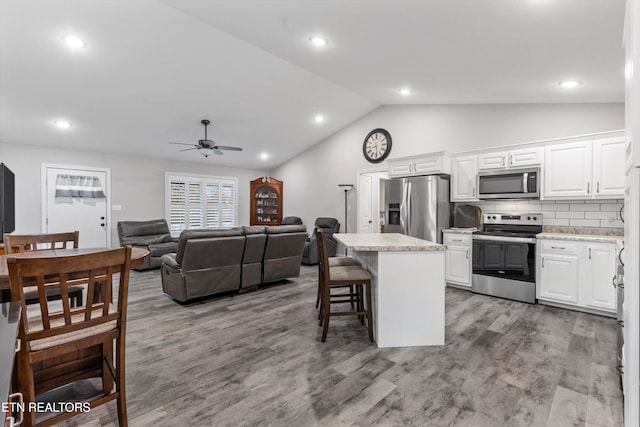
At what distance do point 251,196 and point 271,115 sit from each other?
332 cm

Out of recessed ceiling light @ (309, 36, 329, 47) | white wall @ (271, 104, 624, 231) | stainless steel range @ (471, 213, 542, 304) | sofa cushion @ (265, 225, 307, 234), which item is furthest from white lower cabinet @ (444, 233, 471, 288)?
recessed ceiling light @ (309, 36, 329, 47)

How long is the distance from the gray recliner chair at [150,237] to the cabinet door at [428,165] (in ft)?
15.0

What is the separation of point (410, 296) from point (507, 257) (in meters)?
2.10

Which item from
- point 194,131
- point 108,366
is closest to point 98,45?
point 194,131

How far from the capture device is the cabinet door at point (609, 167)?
346cm

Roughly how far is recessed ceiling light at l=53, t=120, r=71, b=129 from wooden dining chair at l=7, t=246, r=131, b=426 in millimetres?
4845

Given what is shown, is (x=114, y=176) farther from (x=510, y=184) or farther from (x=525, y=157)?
(x=525, y=157)

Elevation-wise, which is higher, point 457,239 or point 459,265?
point 457,239

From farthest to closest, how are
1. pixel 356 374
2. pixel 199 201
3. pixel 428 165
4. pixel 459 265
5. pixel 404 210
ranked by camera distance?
pixel 199 201, pixel 404 210, pixel 428 165, pixel 459 265, pixel 356 374

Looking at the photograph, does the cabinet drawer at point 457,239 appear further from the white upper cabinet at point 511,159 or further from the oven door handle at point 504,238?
the white upper cabinet at point 511,159

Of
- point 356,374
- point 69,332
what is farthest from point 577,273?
point 69,332

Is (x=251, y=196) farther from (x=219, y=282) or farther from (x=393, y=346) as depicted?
(x=393, y=346)

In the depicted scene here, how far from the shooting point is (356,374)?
226 centimetres

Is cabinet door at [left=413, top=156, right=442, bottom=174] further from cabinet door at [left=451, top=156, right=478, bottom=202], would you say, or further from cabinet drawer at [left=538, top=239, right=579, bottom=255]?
cabinet drawer at [left=538, top=239, right=579, bottom=255]
